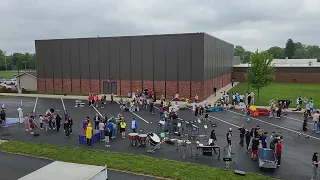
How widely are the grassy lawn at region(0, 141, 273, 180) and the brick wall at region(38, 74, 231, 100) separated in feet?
73.1

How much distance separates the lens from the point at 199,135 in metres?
20.8

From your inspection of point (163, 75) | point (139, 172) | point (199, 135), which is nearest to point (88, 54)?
point (163, 75)

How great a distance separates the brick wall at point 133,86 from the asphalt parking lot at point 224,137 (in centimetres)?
736

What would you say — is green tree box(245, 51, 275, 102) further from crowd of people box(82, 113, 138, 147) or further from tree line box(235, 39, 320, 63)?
tree line box(235, 39, 320, 63)

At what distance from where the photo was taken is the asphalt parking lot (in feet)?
49.1

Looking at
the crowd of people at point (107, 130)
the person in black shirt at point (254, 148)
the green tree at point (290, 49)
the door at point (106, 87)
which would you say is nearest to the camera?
the person in black shirt at point (254, 148)

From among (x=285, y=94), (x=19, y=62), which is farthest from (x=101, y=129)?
(x=19, y=62)

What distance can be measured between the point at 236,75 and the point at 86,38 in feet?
128

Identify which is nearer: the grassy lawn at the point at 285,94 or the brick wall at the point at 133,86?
the grassy lawn at the point at 285,94

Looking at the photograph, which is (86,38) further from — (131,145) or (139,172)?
(139,172)

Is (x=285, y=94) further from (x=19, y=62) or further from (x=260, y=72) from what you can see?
(x=19, y=62)

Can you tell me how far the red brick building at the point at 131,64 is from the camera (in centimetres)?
3778

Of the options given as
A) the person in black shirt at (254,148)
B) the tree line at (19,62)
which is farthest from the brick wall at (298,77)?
the tree line at (19,62)

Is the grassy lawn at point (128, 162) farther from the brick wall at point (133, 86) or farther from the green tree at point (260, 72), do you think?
the green tree at point (260, 72)
